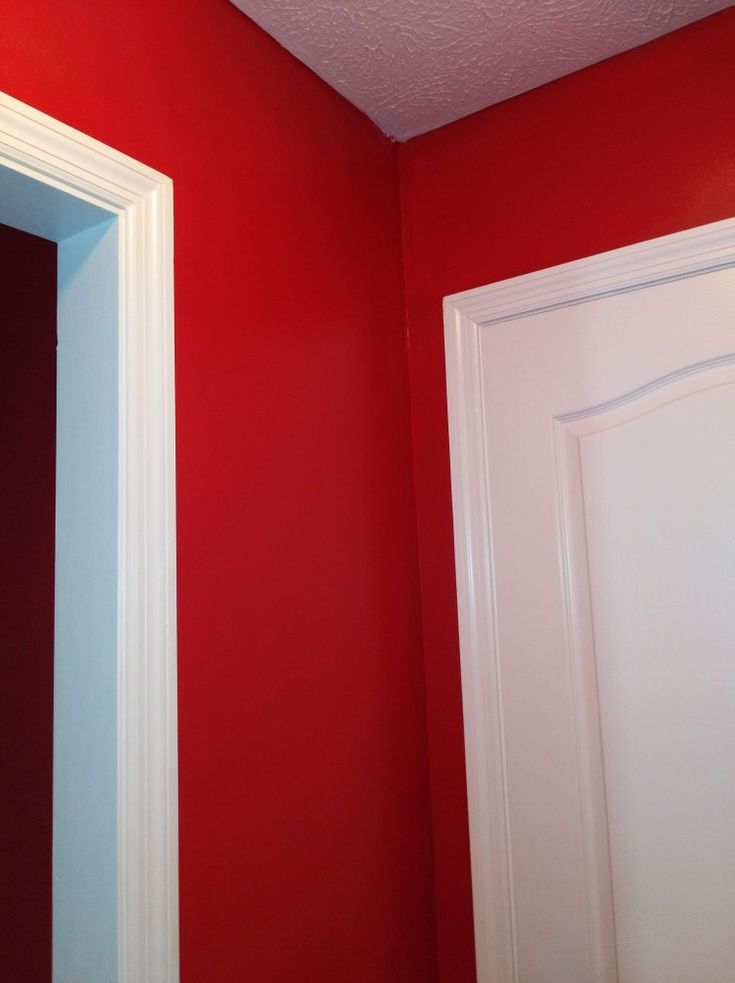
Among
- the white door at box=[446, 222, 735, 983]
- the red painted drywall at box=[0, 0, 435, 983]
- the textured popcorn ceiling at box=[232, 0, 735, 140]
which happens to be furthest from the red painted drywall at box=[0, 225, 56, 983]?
the white door at box=[446, 222, 735, 983]

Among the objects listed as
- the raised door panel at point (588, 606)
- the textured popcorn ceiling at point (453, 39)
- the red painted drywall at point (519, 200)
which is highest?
the textured popcorn ceiling at point (453, 39)

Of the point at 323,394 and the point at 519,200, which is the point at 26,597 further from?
the point at 519,200

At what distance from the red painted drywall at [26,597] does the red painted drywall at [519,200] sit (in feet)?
2.12

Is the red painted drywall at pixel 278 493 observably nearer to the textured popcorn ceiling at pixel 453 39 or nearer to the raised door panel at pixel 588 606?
the textured popcorn ceiling at pixel 453 39

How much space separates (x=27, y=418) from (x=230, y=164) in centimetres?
62

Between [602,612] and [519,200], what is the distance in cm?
70

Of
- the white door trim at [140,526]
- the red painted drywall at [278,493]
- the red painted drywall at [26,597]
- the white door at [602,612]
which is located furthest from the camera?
the red painted drywall at [26,597]

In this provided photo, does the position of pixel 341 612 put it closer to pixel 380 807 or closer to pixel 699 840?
pixel 380 807

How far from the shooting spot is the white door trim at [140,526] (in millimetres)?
812

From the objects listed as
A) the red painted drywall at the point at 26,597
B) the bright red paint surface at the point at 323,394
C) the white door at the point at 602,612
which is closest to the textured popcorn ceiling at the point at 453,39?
the bright red paint surface at the point at 323,394

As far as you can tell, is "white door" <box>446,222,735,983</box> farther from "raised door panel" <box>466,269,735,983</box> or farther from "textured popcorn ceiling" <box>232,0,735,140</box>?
"textured popcorn ceiling" <box>232,0,735,140</box>

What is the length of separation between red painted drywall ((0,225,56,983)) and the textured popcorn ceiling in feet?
1.95

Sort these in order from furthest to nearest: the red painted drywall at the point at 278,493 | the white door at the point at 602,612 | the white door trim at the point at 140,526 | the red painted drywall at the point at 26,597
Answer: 1. the red painted drywall at the point at 26,597
2. the white door at the point at 602,612
3. the red painted drywall at the point at 278,493
4. the white door trim at the point at 140,526

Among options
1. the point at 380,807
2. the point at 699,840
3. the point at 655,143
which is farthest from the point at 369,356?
the point at 699,840
